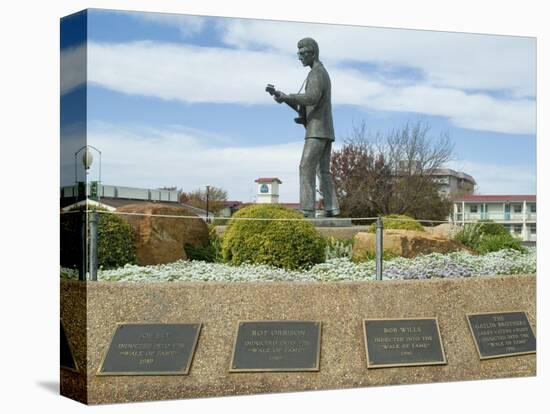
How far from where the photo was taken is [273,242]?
1105 centimetres

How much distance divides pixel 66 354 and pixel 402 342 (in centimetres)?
363

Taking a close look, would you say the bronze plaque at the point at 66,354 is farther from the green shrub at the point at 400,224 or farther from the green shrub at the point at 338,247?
the green shrub at the point at 400,224

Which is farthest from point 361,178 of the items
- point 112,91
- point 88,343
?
point 88,343

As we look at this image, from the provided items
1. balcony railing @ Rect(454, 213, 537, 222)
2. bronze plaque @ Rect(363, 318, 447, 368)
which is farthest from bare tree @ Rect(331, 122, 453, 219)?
bronze plaque @ Rect(363, 318, 447, 368)

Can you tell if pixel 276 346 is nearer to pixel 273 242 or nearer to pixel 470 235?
pixel 273 242

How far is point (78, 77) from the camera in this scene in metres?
9.59

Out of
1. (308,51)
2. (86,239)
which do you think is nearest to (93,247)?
(86,239)

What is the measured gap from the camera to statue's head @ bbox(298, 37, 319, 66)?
1160 centimetres

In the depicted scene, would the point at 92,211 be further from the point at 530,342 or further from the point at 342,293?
the point at 530,342

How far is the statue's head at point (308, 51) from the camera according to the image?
1160cm

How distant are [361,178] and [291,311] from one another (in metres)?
4.39

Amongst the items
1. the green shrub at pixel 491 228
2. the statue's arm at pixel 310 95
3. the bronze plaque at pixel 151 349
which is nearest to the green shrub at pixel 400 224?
the green shrub at pixel 491 228

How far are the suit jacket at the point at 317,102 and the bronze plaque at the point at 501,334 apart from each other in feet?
10.2

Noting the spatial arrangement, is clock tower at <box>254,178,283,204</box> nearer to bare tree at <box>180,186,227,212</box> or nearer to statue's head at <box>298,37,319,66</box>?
bare tree at <box>180,186,227,212</box>
